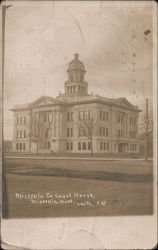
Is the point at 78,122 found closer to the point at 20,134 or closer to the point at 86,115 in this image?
the point at 86,115

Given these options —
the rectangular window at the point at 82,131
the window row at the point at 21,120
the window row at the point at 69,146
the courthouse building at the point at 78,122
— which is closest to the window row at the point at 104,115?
the courthouse building at the point at 78,122

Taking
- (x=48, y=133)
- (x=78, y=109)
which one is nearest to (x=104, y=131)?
(x=78, y=109)

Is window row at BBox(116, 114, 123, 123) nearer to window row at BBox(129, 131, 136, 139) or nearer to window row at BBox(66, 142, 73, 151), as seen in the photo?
window row at BBox(129, 131, 136, 139)

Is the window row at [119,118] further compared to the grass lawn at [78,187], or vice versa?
the window row at [119,118]

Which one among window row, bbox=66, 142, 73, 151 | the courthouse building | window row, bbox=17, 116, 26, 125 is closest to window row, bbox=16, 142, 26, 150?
the courthouse building

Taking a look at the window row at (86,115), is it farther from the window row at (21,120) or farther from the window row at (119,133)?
the window row at (21,120)

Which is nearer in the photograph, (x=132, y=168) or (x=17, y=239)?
(x=17, y=239)

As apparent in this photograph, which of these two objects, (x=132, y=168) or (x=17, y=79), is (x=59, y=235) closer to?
(x=132, y=168)

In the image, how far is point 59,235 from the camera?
201 centimetres

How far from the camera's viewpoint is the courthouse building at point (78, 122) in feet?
6.71

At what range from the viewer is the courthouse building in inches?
80.5

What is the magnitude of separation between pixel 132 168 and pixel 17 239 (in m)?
0.73

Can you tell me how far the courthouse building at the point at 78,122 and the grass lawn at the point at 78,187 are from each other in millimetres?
90

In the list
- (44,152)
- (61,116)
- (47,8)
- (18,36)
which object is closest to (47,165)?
(44,152)
